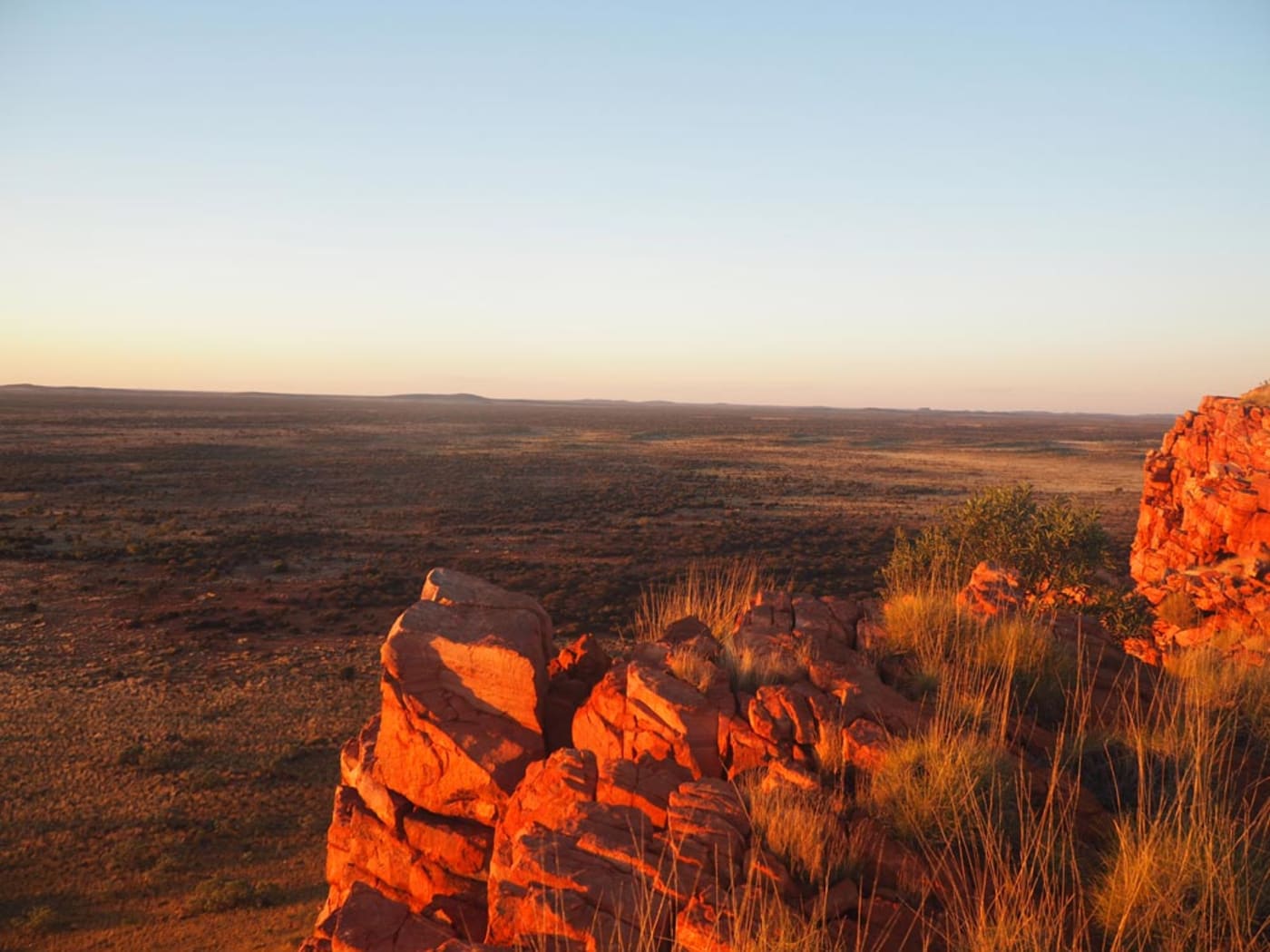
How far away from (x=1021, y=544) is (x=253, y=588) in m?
20.1

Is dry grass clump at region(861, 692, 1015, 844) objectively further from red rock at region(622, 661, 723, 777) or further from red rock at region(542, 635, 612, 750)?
red rock at region(542, 635, 612, 750)

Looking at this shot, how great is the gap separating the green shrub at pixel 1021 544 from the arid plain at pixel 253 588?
364 inches

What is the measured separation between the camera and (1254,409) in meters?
14.2

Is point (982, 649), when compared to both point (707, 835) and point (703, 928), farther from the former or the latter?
point (703, 928)

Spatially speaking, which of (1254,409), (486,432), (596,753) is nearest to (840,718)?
(596,753)

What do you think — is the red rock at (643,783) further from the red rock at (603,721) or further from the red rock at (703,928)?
the red rock at (703,928)

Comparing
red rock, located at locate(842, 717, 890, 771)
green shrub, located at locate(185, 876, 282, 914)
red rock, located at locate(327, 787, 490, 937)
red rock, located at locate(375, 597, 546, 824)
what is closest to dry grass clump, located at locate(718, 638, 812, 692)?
red rock, located at locate(842, 717, 890, 771)

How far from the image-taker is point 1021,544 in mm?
13742

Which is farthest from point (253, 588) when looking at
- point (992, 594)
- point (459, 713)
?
point (992, 594)

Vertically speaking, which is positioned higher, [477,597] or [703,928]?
[477,597]

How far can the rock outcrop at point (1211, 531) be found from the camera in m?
10.5

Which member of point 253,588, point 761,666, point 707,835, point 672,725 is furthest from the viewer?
point 253,588

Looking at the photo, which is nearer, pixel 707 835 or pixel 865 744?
pixel 707 835

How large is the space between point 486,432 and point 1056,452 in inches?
2586
